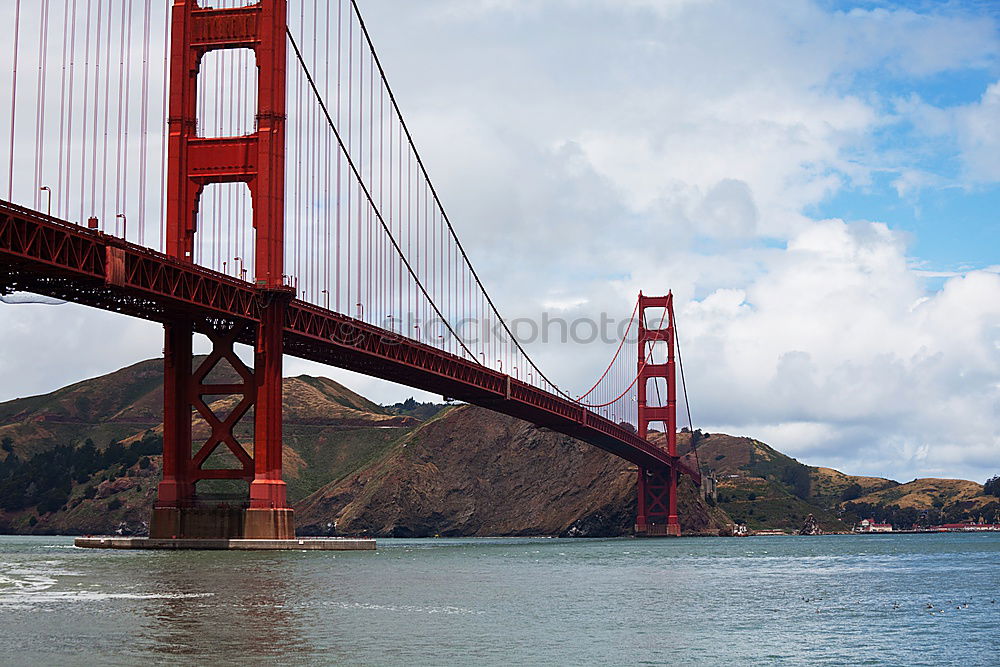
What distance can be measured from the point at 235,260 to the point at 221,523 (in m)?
11.8

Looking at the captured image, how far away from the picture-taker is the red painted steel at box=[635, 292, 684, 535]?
136625 mm

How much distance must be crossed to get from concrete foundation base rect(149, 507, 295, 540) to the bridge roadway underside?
8252 millimetres

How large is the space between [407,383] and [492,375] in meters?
9.21

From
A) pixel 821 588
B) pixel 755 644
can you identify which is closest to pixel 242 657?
pixel 755 644

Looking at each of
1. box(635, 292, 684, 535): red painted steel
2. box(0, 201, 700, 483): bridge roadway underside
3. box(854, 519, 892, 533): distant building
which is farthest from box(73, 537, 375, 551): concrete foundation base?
box(854, 519, 892, 533): distant building

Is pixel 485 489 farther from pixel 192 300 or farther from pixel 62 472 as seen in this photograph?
pixel 192 300

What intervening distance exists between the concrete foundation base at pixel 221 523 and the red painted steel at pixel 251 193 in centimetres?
64

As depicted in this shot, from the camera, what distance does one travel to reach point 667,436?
137500 millimetres

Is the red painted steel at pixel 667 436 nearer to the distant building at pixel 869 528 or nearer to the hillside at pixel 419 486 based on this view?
the hillside at pixel 419 486

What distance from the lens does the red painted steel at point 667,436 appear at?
136625 millimetres

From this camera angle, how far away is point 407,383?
81062mm

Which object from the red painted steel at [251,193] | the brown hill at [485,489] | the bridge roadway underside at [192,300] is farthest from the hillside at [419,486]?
the red painted steel at [251,193]

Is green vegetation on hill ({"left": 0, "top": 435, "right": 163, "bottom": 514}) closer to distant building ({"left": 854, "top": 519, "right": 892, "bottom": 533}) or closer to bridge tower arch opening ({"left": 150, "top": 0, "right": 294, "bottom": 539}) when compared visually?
distant building ({"left": 854, "top": 519, "right": 892, "bottom": 533})

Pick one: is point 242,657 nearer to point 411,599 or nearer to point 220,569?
point 411,599
